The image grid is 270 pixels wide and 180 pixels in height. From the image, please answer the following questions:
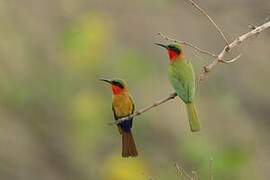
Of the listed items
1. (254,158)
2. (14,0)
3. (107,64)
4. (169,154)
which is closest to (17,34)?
(14,0)

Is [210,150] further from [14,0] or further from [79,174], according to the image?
[14,0]

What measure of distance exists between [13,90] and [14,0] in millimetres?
778

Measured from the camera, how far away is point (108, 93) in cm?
603

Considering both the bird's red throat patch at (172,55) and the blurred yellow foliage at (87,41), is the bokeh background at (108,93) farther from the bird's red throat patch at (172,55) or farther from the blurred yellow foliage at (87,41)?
the bird's red throat patch at (172,55)

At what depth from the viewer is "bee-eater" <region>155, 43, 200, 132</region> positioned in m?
1.58

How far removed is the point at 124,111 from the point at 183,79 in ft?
0.39

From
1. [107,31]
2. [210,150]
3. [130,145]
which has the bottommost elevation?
[130,145]

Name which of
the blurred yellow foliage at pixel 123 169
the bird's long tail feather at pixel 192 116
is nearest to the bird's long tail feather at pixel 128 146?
the bird's long tail feather at pixel 192 116

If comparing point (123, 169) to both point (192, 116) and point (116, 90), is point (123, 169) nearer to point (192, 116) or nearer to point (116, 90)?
point (116, 90)

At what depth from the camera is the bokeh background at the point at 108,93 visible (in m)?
6.14

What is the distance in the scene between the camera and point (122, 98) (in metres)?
1.69

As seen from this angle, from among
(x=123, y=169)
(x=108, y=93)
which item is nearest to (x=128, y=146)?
(x=123, y=169)

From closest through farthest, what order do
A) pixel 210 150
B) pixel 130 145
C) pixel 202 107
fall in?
pixel 130 145 → pixel 210 150 → pixel 202 107

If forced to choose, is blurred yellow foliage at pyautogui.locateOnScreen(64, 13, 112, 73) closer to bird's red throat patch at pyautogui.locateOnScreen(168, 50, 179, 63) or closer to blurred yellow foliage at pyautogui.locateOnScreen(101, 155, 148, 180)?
blurred yellow foliage at pyautogui.locateOnScreen(101, 155, 148, 180)
